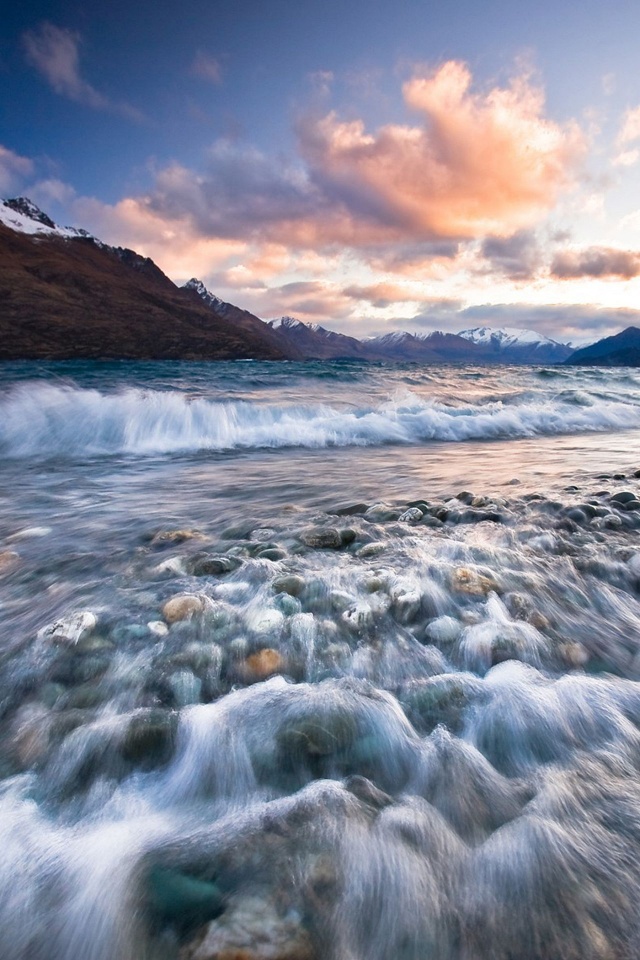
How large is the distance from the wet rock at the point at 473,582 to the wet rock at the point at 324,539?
36.4 inches

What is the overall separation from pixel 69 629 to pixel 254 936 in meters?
1.68

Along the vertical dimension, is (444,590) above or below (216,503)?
above

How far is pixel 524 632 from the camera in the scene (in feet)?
7.52

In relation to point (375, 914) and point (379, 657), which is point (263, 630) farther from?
A: point (375, 914)

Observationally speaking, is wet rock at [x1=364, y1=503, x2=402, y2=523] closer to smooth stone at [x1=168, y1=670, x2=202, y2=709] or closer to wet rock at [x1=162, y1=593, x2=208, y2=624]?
wet rock at [x1=162, y1=593, x2=208, y2=624]

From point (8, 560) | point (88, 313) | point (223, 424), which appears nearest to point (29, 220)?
point (88, 313)

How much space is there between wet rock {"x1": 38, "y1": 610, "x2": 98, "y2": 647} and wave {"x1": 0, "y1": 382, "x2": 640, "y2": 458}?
6.15 m

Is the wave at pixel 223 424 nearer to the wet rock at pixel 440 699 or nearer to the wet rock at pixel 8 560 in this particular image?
the wet rock at pixel 8 560

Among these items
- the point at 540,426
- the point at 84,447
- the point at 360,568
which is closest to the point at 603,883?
the point at 360,568

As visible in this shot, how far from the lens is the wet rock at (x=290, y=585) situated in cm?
265

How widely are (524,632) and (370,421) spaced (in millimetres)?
7980

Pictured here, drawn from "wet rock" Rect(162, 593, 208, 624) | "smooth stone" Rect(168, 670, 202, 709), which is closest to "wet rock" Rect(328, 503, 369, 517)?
"wet rock" Rect(162, 593, 208, 624)

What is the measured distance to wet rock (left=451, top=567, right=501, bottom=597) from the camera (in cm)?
265

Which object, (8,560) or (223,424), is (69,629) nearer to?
(8,560)
